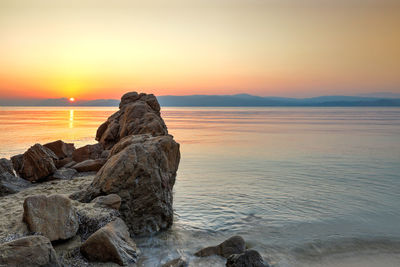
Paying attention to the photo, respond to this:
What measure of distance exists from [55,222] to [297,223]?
7.26 m

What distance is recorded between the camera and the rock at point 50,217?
23.9 feet

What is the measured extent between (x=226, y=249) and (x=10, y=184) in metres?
8.00

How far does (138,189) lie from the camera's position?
10008mm

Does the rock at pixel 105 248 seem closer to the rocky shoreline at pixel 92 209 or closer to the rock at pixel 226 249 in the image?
the rocky shoreline at pixel 92 209

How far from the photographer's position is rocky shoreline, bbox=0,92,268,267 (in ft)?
23.5

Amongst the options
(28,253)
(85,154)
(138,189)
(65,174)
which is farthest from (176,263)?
(85,154)

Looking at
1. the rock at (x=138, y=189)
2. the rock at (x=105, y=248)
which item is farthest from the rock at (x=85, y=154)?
the rock at (x=105, y=248)

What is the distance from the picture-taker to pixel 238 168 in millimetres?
20312

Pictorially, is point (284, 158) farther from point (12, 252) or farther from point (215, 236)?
point (12, 252)

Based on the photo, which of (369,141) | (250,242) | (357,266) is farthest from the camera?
(369,141)

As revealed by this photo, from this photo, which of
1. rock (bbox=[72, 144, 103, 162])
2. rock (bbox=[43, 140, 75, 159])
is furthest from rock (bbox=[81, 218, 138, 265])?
rock (bbox=[43, 140, 75, 159])

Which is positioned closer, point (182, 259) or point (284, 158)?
point (182, 259)

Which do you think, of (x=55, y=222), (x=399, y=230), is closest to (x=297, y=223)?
(x=399, y=230)

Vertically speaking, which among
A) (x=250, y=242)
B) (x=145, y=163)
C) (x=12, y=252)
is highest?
(x=145, y=163)
